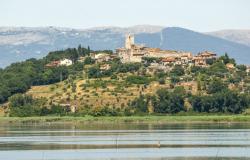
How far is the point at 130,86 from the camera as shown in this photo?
166500mm

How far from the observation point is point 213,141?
255ft

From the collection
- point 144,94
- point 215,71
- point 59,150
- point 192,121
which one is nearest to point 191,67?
point 215,71

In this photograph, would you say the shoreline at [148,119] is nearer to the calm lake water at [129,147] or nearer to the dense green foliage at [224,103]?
the dense green foliage at [224,103]

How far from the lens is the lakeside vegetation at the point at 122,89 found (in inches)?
5699

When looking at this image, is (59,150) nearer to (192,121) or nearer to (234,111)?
(192,121)

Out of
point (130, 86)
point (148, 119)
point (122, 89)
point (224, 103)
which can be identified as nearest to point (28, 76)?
point (130, 86)

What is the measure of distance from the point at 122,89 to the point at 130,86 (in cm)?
373

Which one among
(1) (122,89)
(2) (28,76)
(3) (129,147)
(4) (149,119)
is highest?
(3) (129,147)

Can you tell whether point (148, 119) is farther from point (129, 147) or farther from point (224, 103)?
point (129, 147)

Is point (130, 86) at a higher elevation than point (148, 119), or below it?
below

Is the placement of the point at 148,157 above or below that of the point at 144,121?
above

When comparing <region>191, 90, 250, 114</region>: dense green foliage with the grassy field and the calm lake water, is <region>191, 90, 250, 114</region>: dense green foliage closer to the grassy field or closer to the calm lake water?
the grassy field

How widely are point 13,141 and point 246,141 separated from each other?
75.7 ft

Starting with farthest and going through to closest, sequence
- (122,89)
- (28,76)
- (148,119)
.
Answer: (28,76) → (122,89) → (148,119)
